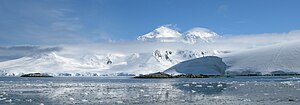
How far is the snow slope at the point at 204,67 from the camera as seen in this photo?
12900cm

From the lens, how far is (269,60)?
114 m

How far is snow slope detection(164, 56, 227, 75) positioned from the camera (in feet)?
423

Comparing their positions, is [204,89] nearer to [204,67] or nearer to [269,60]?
[269,60]

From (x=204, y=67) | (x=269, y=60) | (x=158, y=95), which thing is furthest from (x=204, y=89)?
(x=204, y=67)

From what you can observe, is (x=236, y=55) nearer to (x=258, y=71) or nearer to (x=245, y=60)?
(x=245, y=60)

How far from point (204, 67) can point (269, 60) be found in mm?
23585

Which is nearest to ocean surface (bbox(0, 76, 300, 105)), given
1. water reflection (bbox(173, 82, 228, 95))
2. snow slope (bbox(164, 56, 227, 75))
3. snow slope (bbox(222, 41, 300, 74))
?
water reflection (bbox(173, 82, 228, 95))

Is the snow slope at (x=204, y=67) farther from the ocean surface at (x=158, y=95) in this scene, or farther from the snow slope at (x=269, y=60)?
the ocean surface at (x=158, y=95)

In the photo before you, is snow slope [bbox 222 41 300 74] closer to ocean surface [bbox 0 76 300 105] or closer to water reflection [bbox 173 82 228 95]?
water reflection [bbox 173 82 228 95]

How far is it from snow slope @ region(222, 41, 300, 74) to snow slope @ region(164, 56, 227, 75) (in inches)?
212

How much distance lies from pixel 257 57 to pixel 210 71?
16.7m

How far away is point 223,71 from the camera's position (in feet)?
422

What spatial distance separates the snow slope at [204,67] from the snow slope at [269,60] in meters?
5.38

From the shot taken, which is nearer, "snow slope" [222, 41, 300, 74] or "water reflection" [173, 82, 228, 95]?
"water reflection" [173, 82, 228, 95]
